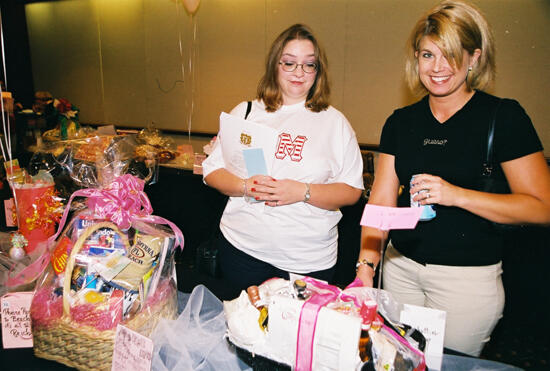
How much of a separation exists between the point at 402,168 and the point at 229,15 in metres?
4.58

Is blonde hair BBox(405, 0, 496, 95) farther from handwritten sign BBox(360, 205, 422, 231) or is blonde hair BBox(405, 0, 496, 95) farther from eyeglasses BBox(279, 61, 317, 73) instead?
handwritten sign BBox(360, 205, 422, 231)

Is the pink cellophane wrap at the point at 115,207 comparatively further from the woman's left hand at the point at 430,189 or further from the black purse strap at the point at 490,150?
the black purse strap at the point at 490,150

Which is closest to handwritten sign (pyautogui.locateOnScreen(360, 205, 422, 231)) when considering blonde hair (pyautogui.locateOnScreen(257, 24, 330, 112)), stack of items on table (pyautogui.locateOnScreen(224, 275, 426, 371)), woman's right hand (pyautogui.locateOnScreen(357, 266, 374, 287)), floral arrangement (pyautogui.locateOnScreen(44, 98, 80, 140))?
stack of items on table (pyautogui.locateOnScreen(224, 275, 426, 371))

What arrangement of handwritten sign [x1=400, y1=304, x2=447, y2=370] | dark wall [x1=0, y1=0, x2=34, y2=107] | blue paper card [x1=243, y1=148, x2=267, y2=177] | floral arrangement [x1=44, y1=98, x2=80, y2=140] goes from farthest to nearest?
dark wall [x1=0, y1=0, x2=34, y2=107] < floral arrangement [x1=44, y1=98, x2=80, y2=140] < blue paper card [x1=243, y1=148, x2=267, y2=177] < handwritten sign [x1=400, y1=304, x2=447, y2=370]

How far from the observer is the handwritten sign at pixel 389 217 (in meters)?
0.74

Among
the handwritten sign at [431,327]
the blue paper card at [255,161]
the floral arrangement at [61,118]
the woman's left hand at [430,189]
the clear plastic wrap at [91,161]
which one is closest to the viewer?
the handwritten sign at [431,327]

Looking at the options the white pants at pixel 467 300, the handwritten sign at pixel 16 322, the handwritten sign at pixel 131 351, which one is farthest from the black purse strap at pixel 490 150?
the handwritten sign at pixel 16 322

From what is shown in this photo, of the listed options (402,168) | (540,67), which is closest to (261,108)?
(402,168)

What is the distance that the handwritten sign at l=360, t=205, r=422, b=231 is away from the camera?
74cm

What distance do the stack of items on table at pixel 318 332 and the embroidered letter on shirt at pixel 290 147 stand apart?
0.64 meters

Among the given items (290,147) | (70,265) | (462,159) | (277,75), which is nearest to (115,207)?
(70,265)

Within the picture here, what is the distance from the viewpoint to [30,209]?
1.28 m

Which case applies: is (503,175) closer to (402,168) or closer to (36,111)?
(402,168)

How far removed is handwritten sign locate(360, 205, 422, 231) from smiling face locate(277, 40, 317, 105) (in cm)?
80
